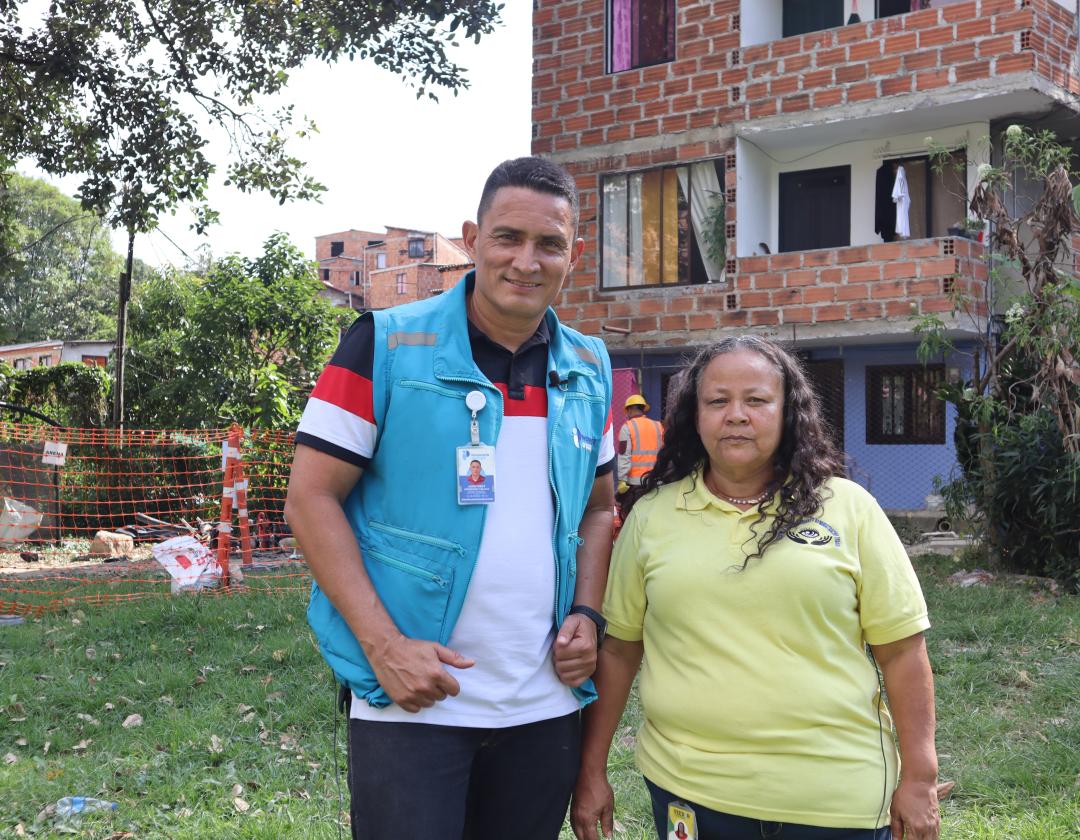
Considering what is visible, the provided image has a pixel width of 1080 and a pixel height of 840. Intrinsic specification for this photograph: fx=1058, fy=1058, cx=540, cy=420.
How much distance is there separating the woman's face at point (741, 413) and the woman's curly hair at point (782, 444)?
0.10 ft

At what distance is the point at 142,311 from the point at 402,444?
72.9ft

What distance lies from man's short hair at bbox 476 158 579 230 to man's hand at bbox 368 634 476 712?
990 mm

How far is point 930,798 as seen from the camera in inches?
90.5

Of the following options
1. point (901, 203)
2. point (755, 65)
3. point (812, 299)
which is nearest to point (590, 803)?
point (812, 299)

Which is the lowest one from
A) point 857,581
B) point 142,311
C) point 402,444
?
point 857,581

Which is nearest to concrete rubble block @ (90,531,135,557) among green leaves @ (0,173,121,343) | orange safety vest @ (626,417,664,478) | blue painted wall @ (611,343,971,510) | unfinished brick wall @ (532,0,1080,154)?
blue painted wall @ (611,343,971,510)

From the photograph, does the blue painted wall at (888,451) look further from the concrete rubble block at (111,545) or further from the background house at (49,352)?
the background house at (49,352)

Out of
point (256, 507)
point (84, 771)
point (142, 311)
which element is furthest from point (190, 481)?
point (84, 771)

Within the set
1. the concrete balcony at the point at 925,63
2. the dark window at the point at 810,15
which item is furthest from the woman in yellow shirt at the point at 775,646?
the dark window at the point at 810,15

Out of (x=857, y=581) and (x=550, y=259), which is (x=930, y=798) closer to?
(x=857, y=581)

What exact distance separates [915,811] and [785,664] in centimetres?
43

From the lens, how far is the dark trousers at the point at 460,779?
2215mm

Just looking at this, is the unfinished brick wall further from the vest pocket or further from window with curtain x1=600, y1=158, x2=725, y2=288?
the vest pocket

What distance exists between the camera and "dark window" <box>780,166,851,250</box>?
51.6 ft
